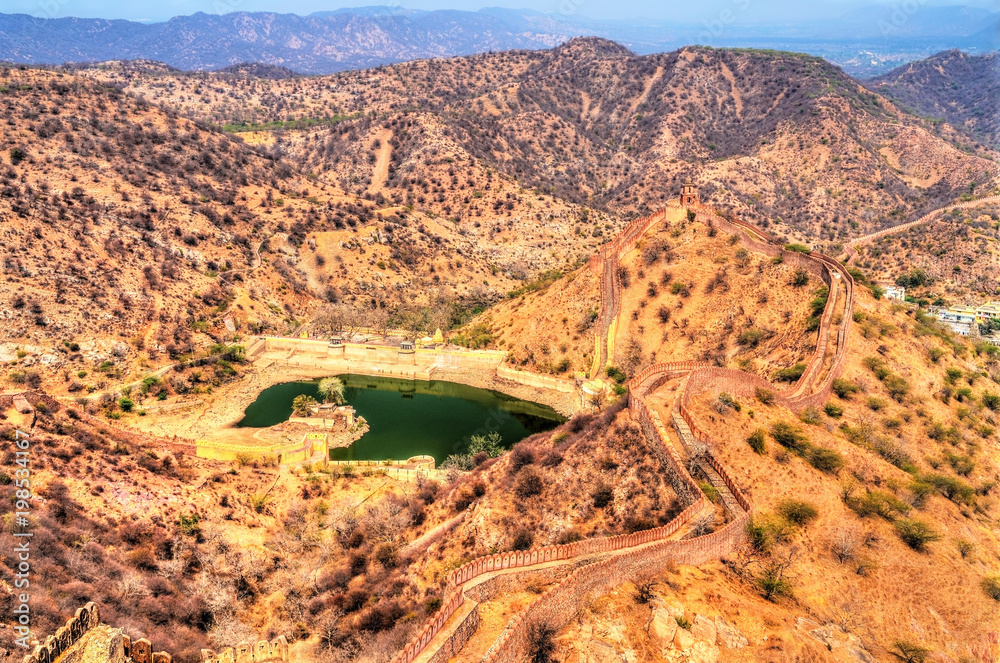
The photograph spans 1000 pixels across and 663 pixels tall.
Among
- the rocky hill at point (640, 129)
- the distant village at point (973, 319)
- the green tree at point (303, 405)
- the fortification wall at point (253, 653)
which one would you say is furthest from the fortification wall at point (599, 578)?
the rocky hill at point (640, 129)

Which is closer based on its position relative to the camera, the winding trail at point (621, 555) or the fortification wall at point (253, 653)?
the winding trail at point (621, 555)

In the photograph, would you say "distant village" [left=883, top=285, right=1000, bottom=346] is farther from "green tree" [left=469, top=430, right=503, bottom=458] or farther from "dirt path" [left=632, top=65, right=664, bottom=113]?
"dirt path" [left=632, top=65, right=664, bottom=113]

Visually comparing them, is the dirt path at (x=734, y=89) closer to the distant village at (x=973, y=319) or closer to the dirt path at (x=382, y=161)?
the dirt path at (x=382, y=161)

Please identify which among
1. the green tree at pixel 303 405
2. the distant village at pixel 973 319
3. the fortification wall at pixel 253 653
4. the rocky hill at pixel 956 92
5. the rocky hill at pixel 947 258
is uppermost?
the rocky hill at pixel 956 92

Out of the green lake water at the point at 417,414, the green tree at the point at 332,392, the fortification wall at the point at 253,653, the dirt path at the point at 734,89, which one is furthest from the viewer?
the dirt path at the point at 734,89

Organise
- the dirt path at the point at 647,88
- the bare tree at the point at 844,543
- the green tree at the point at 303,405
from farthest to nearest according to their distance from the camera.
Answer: the dirt path at the point at 647,88 < the green tree at the point at 303,405 < the bare tree at the point at 844,543

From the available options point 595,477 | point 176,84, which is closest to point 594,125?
point 176,84
